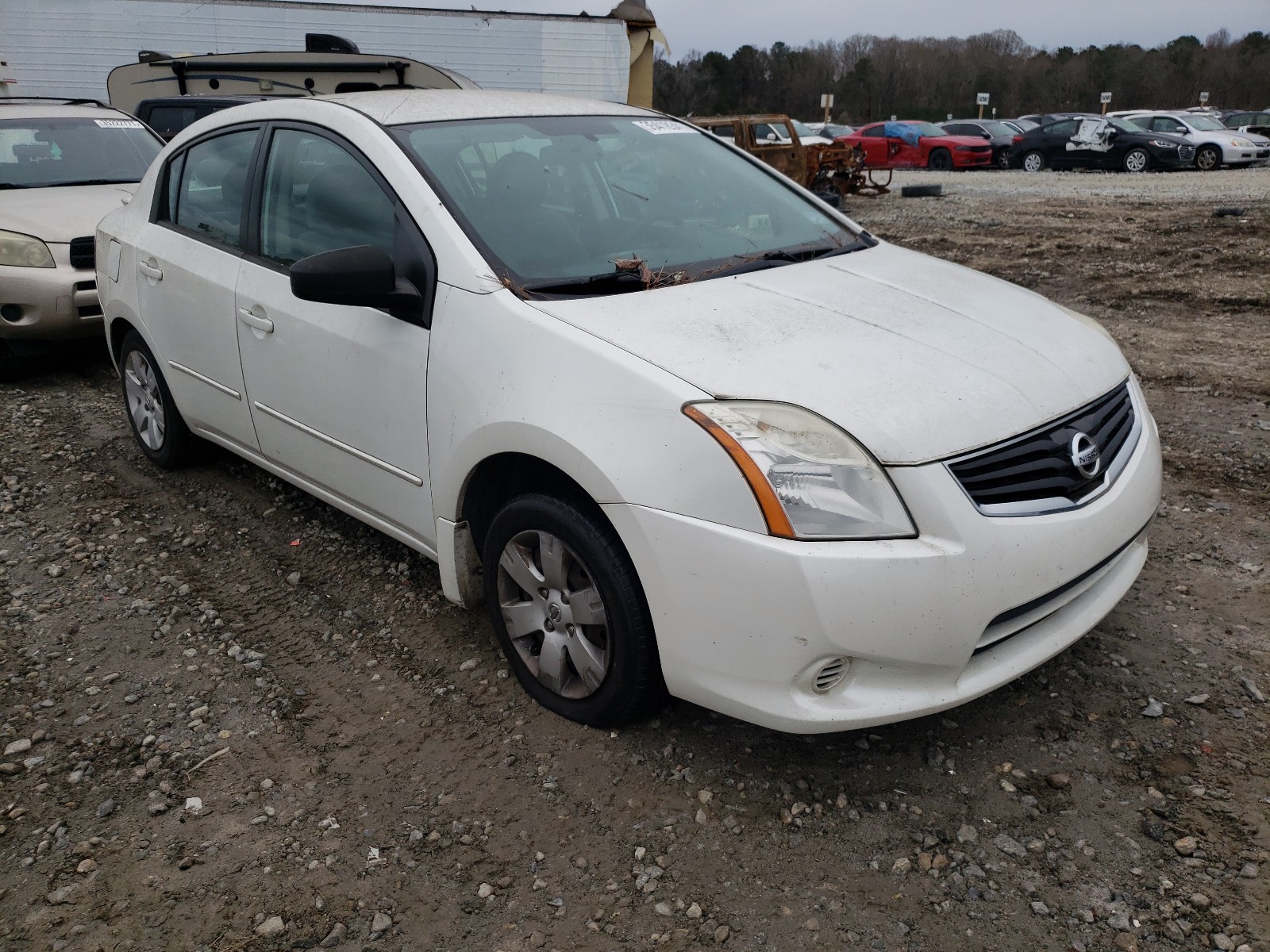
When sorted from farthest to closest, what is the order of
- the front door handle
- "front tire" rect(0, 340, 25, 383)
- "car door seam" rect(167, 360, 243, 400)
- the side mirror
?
"front tire" rect(0, 340, 25, 383) < "car door seam" rect(167, 360, 243, 400) < the front door handle < the side mirror

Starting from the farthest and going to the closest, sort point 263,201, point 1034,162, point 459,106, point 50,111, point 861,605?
point 1034,162, point 50,111, point 263,201, point 459,106, point 861,605

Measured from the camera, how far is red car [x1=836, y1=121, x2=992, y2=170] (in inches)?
992

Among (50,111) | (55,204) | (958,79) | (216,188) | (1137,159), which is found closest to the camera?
(216,188)

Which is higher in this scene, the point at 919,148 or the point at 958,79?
the point at 958,79

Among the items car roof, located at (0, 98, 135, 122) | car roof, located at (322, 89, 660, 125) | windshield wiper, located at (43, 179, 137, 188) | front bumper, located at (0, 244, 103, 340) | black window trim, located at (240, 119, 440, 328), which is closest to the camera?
black window trim, located at (240, 119, 440, 328)

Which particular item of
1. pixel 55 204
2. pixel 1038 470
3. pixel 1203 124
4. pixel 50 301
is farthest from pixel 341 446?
pixel 1203 124

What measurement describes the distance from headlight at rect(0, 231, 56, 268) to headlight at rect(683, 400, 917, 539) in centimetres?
555

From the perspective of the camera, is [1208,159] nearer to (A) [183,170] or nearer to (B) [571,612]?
(A) [183,170]

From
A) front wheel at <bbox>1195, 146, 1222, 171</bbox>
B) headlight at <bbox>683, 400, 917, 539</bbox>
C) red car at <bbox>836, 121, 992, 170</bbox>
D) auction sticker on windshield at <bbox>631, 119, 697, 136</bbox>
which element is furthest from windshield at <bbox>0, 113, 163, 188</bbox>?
front wheel at <bbox>1195, 146, 1222, 171</bbox>

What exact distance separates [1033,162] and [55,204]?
75.4 feet

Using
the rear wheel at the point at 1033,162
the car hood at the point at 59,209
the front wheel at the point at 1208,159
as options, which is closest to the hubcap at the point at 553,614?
the car hood at the point at 59,209

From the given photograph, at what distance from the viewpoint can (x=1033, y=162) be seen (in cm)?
2419

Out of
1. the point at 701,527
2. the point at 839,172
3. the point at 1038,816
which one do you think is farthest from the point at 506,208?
the point at 839,172

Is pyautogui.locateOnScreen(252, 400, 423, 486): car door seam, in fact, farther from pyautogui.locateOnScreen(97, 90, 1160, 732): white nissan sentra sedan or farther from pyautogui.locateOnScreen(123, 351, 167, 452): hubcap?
pyautogui.locateOnScreen(123, 351, 167, 452): hubcap
